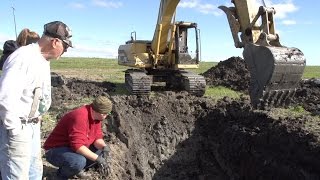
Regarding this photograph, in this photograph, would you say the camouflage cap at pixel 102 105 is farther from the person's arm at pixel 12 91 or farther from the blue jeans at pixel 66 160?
the person's arm at pixel 12 91

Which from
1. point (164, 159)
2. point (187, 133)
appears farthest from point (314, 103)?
point (164, 159)

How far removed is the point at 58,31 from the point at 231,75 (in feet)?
54.5

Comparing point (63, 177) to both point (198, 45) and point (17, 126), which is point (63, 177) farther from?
point (198, 45)

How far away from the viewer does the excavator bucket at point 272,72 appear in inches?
331

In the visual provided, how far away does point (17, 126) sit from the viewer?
146 inches

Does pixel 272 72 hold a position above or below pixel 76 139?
above

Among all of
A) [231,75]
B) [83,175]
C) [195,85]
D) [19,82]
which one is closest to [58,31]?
[19,82]

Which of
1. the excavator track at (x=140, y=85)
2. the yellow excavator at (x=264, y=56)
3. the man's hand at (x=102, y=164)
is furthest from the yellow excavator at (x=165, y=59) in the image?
the man's hand at (x=102, y=164)

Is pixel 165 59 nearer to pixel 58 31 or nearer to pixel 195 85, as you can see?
pixel 195 85

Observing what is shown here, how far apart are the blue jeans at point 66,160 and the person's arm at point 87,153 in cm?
8

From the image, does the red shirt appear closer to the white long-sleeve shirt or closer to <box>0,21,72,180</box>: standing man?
<box>0,21,72,180</box>: standing man

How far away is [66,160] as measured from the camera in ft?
17.5

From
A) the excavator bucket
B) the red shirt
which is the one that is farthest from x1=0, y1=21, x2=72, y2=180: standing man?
the excavator bucket

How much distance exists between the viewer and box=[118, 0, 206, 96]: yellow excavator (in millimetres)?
13891
